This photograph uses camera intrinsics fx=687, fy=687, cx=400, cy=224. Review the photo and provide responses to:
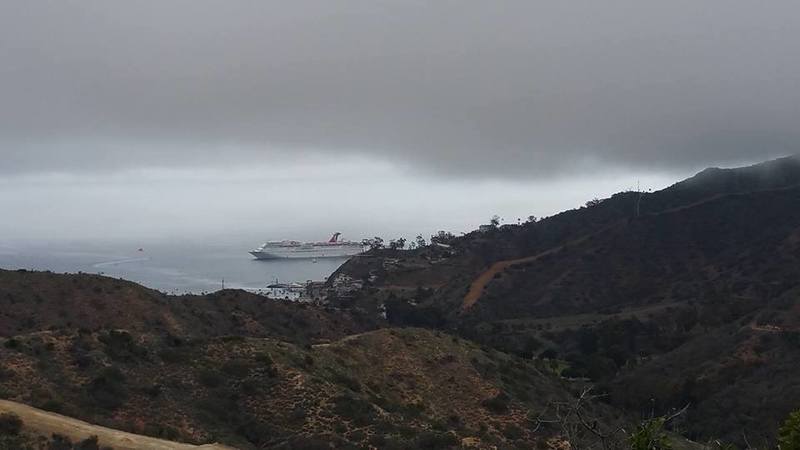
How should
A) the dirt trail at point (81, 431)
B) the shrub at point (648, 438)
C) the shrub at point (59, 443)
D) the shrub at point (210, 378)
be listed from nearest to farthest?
the shrub at point (648, 438), the shrub at point (59, 443), the dirt trail at point (81, 431), the shrub at point (210, 378)

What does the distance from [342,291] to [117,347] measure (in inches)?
3166

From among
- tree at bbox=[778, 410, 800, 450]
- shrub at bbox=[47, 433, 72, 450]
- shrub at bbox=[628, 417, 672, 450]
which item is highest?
shrub at bbox=[628, 417, 672, 450]

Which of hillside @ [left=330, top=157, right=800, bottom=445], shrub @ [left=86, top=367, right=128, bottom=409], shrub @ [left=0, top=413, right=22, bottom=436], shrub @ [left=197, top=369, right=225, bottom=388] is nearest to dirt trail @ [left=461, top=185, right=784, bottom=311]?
hillside @ [left=330, top=157, right=800, bottom=445]

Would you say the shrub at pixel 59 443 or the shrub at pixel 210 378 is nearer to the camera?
the shrub at pixel 59 443

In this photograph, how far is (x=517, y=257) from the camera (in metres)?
120

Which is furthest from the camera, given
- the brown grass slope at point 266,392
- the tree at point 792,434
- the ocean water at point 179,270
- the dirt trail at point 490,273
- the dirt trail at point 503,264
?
the ocean water at point 179,270

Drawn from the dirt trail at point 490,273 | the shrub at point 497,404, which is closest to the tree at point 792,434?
the shrub at point 497,404

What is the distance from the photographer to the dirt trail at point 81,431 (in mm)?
19625

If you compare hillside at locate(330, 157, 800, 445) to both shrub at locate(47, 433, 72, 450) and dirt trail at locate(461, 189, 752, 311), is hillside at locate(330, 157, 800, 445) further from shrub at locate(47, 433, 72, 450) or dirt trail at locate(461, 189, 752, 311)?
shrub at locate(47, 433, 72, 450)

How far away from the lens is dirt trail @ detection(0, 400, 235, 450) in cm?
1962

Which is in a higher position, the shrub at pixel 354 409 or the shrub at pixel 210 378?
the shrub at pixel 210 378

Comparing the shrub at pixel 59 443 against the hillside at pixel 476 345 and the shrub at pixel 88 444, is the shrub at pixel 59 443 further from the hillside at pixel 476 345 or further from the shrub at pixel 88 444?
the hillside at pixel 476 345

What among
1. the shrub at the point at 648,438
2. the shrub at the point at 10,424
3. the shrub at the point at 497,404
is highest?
the shrub at the point at 648,438

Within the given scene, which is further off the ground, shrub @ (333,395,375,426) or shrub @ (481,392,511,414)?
shrub @ (333,395,375,426)
